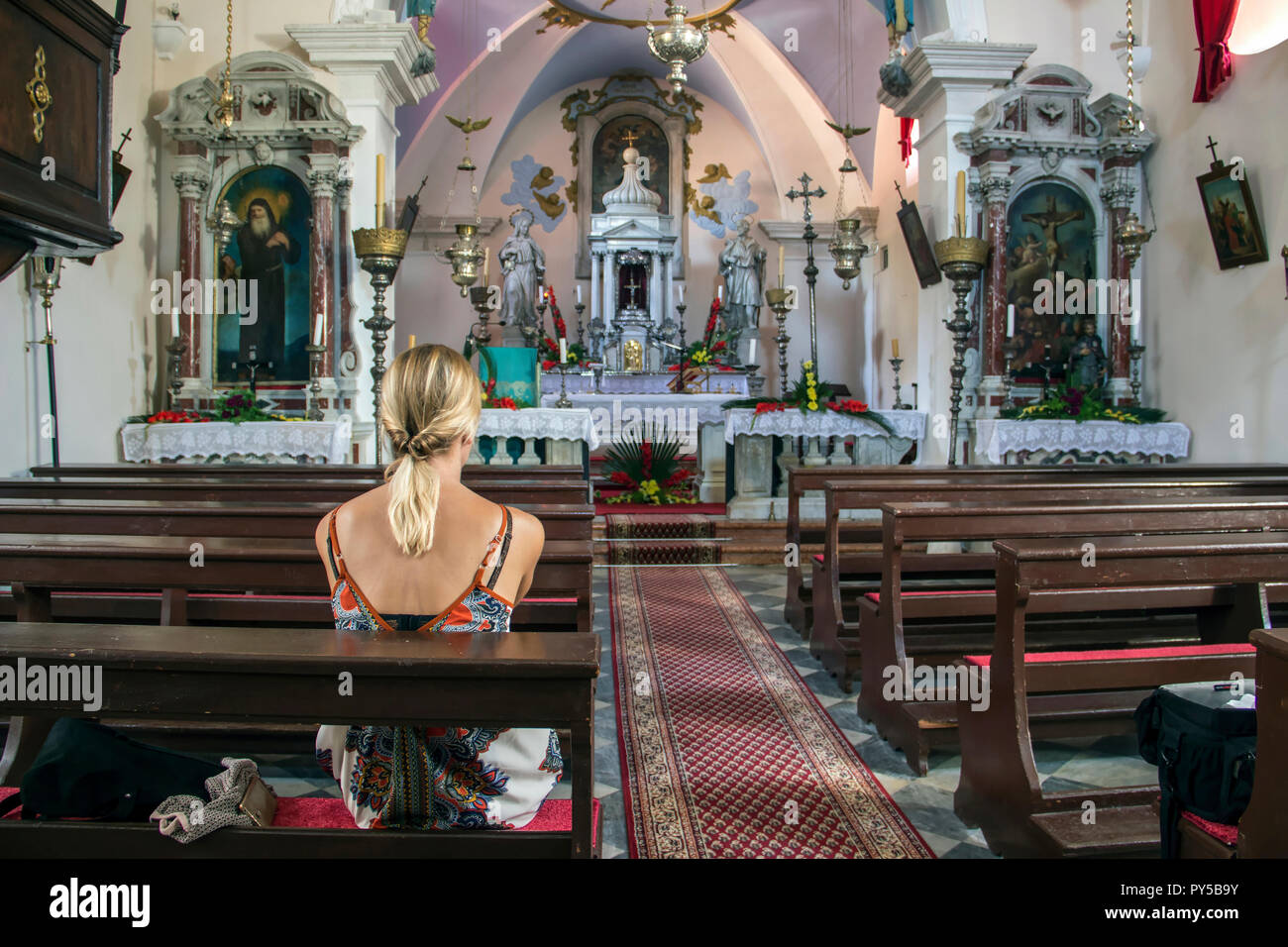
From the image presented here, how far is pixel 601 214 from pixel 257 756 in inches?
454

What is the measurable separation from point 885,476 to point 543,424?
11.0 feet

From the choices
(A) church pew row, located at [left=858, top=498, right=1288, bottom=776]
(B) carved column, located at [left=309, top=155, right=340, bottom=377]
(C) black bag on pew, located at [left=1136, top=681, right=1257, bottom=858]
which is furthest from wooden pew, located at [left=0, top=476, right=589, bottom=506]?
(B) carved column, located at [left=309, top=155, right=340, bottom=377]

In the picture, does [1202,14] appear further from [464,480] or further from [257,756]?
[257,756]

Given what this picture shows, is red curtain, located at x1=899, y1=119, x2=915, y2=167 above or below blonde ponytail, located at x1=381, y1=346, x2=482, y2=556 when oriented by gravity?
above

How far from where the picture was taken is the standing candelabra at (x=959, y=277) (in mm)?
7324

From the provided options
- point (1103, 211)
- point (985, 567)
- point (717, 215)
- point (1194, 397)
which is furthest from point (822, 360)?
point (985, 567)

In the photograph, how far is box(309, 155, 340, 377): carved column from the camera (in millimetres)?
7977

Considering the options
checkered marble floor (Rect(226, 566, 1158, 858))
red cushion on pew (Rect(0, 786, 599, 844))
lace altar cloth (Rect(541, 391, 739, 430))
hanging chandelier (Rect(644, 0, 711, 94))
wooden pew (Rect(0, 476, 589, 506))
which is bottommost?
checkered marble floor (Rect(226, 566, 1158, 858))

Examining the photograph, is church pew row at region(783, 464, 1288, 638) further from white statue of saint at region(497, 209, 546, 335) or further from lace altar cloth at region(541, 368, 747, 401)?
white statue of saint at region(497, 209, 546, 335)

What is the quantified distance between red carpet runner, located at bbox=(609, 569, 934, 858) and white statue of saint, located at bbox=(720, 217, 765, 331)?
8831 millimetres

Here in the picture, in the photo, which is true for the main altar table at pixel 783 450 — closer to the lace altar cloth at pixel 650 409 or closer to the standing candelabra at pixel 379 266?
the lace altar cloth at pixel 650 409

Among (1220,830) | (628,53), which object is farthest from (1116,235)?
(628,53)
